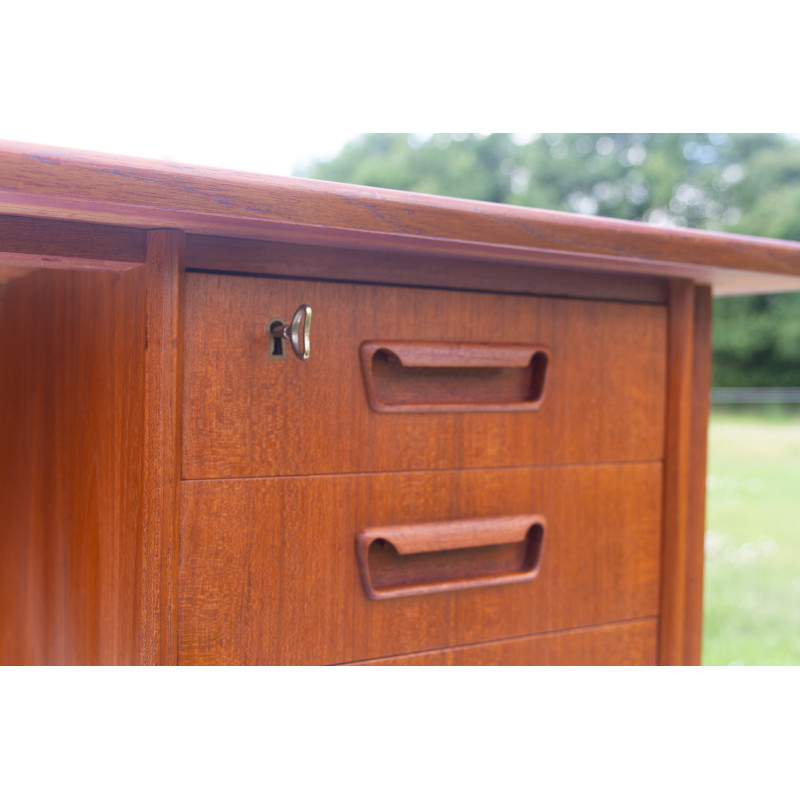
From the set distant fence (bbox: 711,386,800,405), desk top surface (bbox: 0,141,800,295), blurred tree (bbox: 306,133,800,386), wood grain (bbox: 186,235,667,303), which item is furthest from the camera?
blurred tree (bbox: 306,133,800,386)

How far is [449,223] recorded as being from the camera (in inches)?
22.9

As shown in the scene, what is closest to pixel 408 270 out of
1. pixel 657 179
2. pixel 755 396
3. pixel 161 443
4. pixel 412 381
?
pixel 412 381

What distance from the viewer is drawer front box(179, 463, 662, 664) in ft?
1.90

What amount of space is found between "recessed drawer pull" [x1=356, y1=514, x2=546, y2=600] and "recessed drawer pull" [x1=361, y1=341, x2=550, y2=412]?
0.09 meters

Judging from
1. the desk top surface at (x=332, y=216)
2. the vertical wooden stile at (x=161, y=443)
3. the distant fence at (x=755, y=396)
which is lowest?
the distant fence at (x=755, y=396)

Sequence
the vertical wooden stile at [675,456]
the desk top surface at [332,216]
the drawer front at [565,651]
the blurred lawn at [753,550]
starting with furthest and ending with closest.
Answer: the blurred lawn at [753,550]
the vertical wooden stile at [675,456]
the drawer front at [565,651]
the desk top surface at [332,216]

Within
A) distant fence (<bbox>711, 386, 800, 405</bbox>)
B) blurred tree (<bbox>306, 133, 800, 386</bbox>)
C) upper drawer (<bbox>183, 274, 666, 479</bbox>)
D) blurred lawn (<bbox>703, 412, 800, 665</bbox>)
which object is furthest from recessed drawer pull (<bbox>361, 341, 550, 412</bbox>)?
blurred tree (<bbox>306, 133, 800, 386</bbox>)

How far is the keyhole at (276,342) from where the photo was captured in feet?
1.92

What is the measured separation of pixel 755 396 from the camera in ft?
31.9

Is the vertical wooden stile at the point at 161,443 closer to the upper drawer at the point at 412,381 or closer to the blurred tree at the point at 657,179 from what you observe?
the upper drawer at the point at 412,381

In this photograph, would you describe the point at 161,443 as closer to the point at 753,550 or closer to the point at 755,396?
the point at 753,550

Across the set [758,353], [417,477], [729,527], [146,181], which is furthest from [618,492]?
[758,353]

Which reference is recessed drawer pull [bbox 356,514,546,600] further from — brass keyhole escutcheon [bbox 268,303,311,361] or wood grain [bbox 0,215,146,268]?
wood grain [bbox 0,215,146,268]

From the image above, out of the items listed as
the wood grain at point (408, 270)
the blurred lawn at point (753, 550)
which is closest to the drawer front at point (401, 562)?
the wood grain at point (408, 270)
